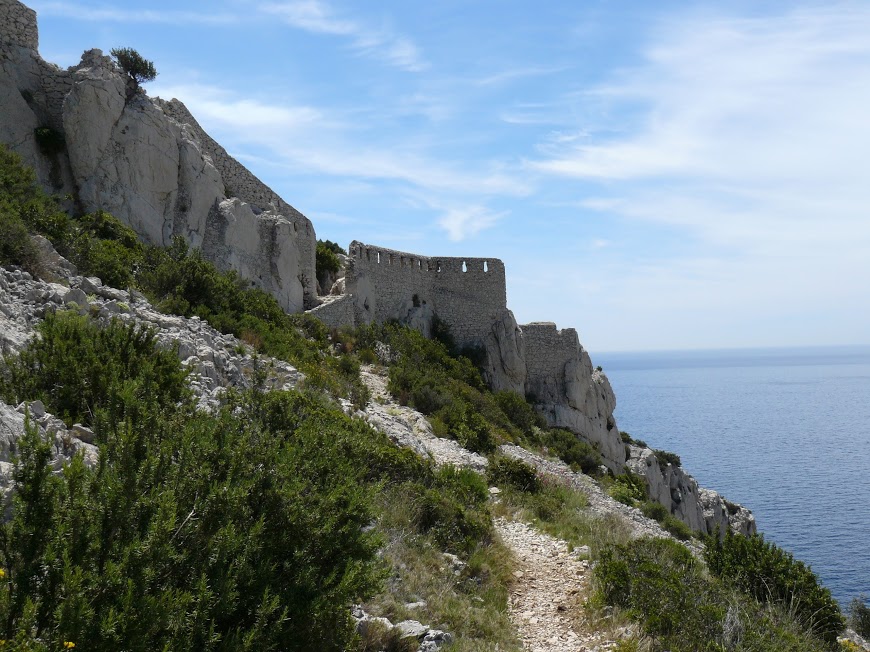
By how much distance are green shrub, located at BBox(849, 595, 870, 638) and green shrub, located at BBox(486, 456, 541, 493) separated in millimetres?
10417

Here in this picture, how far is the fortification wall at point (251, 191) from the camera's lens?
22656 mm

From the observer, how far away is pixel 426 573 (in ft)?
25.0

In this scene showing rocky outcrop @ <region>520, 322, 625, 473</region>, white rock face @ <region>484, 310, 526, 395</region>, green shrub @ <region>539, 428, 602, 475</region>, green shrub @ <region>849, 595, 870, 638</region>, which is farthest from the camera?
rocky outcrop @ <region>520, 322, 625, 473</region>

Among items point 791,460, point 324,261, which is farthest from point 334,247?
point 791,460

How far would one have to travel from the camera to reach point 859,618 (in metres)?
20.4

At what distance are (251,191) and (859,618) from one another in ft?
77.0

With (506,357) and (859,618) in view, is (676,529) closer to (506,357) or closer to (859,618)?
(859,618)

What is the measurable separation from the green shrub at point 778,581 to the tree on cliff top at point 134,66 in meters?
20.1

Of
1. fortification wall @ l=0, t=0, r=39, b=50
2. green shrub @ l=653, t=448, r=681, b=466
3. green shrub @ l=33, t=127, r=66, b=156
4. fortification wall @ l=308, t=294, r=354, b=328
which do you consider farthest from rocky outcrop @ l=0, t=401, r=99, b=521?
green shrub @ l=653, t=448, r=681, b=466

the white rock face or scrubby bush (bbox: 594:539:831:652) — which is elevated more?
the white rock face

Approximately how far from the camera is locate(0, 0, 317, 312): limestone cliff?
1900 centimetres

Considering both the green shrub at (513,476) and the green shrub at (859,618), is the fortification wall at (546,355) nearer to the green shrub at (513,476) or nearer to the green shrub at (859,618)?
the green shrub at (859,618)

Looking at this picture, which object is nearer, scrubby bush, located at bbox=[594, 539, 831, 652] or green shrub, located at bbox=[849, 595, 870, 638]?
scrubby bush, located at bbox=[594, 539, 831, 652]

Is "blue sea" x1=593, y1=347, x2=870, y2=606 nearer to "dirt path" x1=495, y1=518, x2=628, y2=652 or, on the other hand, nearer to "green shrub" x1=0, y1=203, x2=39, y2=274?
"dirt path" x1=495, y1=518, x2=628, y2=652
